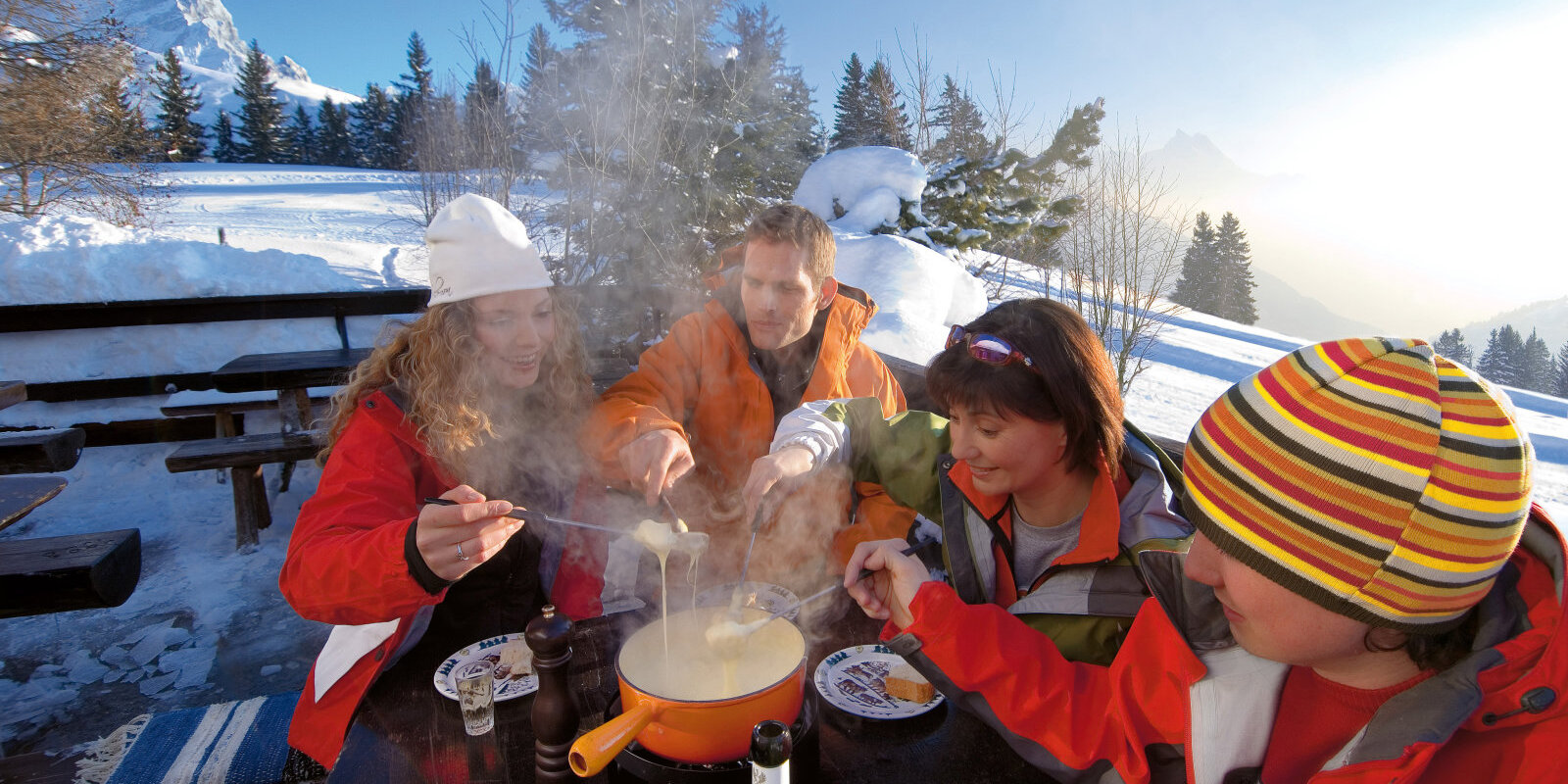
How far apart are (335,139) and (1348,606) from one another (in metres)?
55.7

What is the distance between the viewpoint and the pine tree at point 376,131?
43.8 meters

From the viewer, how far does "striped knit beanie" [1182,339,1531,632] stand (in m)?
0.88

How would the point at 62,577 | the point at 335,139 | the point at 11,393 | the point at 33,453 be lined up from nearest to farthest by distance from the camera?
1. the point at 62,577
2. the point at 33,453
3. the point at 11,393
4. the point at 335,139

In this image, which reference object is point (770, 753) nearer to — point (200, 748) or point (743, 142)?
point (200, 748)

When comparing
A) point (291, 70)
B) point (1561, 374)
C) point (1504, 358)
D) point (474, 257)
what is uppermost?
point (291, 70)

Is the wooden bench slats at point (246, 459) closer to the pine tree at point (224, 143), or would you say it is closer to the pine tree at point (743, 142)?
the pine tree at point (743, 142)

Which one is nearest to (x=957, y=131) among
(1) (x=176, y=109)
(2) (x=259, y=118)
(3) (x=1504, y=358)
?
(3) (x=1504, y=358)

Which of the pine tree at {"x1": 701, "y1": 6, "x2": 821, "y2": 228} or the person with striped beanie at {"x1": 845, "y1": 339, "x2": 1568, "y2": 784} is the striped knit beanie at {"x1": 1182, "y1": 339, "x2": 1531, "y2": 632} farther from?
the pine tree at {"x1": 701, "y1": 6, "x2": 821, "y2": 228}

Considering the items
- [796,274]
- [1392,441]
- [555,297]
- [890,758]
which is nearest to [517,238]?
[555,297]

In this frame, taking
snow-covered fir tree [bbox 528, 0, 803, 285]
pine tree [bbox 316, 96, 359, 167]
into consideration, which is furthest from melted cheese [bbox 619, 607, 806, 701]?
pine tree [bbox 316, 96, 359, 167]

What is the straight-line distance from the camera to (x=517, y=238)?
2.28 metres

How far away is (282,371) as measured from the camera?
5086 mm

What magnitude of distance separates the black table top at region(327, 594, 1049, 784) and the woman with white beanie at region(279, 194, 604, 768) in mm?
219

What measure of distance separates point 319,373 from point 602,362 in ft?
6.76
